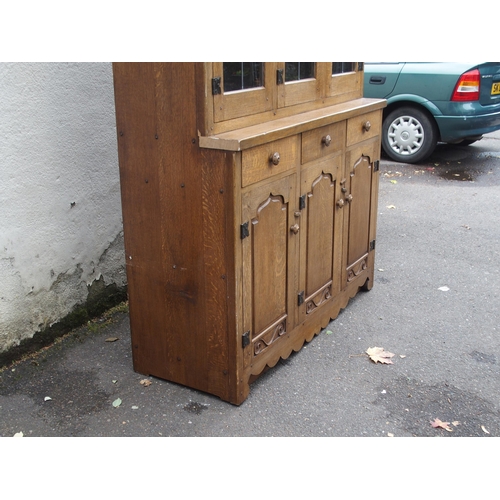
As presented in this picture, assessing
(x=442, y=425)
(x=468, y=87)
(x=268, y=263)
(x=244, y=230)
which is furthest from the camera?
(x=468, y=87)

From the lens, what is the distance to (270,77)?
353cm

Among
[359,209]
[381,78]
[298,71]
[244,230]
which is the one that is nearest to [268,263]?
[244,230]

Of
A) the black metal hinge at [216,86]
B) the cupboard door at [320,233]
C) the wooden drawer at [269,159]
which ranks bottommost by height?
the cupboard door at [320,233]

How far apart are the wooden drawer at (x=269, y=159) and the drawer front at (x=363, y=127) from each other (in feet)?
2.48

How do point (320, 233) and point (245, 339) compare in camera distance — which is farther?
point (320, 233)

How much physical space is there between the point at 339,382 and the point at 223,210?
129cm

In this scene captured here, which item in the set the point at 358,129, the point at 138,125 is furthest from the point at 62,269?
the point at 358,129

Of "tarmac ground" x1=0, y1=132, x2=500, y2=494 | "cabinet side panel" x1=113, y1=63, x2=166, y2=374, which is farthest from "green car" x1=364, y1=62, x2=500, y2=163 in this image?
"cabinet side panel" x1=113, y1=63, x2=166, y2=374

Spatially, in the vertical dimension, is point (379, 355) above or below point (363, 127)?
below

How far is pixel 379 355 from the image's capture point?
404 centimetres

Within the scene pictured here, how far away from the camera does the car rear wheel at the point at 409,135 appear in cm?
838

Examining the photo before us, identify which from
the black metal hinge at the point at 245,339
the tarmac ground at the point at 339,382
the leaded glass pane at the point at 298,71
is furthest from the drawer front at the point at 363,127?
the black metal hinge at the point at 245,339

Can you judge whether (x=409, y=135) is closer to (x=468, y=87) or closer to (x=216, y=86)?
(x=468, y=87)

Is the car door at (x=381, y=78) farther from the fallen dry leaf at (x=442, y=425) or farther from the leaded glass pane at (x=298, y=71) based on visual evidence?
the fallen dry leaf at (x=442, y=425)
